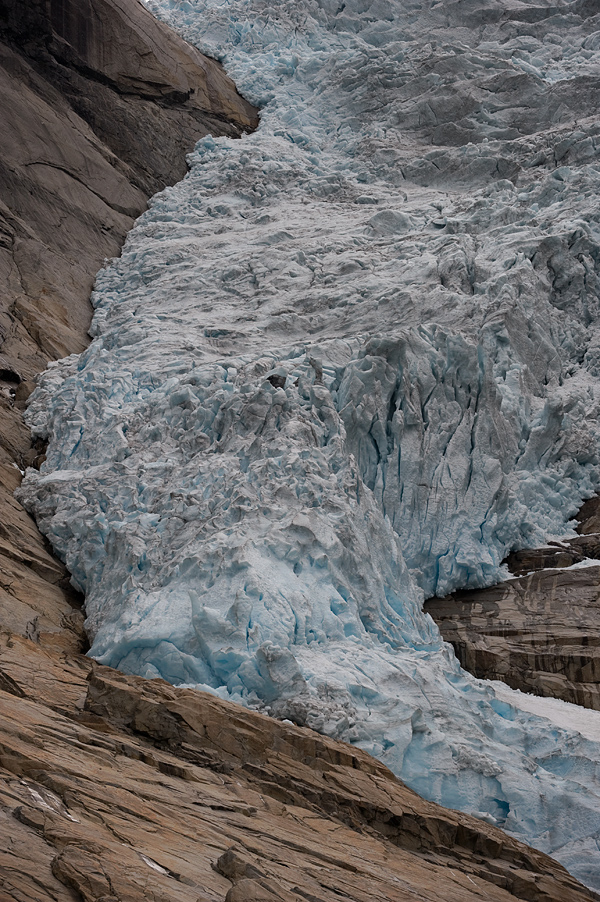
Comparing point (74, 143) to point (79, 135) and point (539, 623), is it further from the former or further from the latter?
point (539, 623)

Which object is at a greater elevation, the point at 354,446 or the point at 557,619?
the point at 354,446

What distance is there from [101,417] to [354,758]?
18.1ft

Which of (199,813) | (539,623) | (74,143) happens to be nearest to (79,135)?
(74,143)

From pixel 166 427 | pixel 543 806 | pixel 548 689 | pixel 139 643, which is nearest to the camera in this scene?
pixel 543 806

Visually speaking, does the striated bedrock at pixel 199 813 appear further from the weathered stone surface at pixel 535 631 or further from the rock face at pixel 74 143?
the rock face at pixel 74 143

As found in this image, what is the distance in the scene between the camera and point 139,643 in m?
6.70

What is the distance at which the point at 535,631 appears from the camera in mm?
7965

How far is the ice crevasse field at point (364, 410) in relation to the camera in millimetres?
6473

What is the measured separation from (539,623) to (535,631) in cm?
12

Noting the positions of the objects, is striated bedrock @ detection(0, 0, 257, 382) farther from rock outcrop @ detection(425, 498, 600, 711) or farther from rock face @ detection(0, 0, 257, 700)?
rock outcrop @ detection(425, 498, 600, 711)

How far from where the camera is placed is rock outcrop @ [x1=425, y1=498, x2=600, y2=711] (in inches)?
299

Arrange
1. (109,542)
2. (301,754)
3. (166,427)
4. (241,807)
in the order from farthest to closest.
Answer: (166,427), (109,542), (301,754), (241,807)

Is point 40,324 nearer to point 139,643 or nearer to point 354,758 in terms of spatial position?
point 139,643

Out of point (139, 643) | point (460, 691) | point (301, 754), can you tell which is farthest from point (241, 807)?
point (460, 691)
